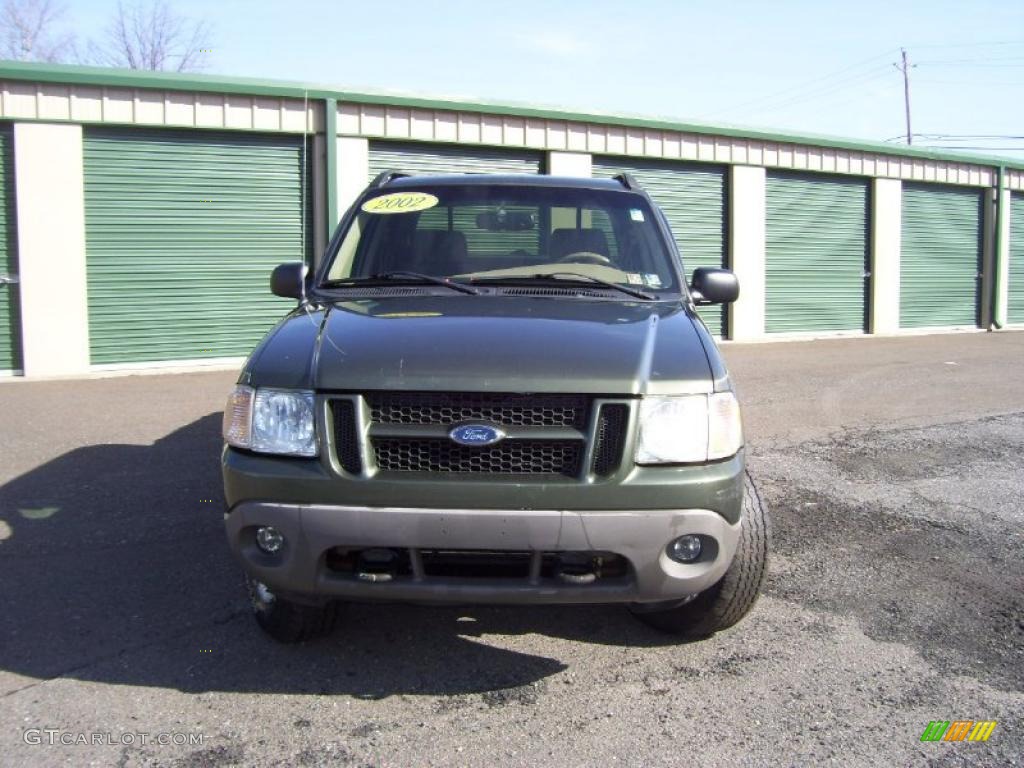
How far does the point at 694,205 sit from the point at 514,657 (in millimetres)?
13671

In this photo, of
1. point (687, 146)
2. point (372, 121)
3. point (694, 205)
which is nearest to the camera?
point (372, 121)

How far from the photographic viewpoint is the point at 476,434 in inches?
117

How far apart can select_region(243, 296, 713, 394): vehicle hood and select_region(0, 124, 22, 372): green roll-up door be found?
29.4 ft

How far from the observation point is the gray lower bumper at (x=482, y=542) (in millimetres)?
2887

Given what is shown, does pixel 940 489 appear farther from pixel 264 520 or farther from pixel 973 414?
pixel 264 520

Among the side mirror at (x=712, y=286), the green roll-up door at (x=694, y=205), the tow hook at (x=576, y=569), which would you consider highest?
the green roll-up door at (x=694, y=205)

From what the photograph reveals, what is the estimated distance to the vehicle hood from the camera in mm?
3023

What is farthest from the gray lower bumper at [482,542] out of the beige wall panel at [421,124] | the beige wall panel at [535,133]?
the beige wall panel at [535,133]

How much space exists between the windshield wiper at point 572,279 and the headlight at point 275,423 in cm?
133

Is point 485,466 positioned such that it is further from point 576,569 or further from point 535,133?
point 535,133

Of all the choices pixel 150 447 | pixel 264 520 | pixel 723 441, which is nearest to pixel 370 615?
pixel 264 520

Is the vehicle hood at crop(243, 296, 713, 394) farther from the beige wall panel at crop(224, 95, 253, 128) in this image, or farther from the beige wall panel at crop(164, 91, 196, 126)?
the beige wall panel at crop(224, 95, 253, 128)

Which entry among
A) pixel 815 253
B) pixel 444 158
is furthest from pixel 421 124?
pixel 815 253

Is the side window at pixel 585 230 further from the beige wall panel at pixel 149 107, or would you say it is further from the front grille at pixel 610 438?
the beige wall panel at pixel 149 107
